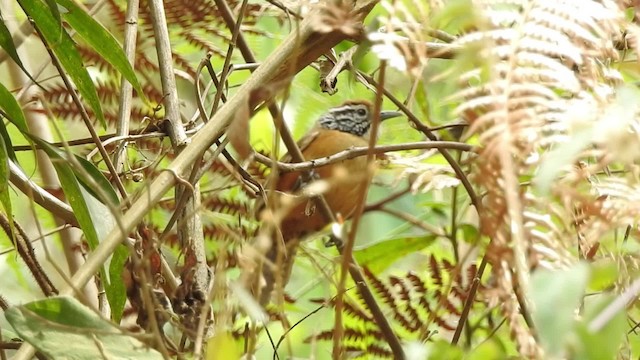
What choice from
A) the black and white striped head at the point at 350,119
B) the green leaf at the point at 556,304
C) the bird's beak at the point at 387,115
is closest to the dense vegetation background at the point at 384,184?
the green leaf at the point at 556,304

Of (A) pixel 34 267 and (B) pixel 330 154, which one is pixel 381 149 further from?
(B) pixel 330 154

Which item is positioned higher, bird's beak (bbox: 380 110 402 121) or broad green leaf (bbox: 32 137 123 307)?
broad green leaf (bbox: 32 137 123 307)

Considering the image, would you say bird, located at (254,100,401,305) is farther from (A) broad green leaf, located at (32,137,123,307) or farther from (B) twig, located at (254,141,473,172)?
(A) broad green leaf, located at (32,137,123,307)

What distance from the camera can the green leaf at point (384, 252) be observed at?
1756 mm

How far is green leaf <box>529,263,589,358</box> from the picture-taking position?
1.89 feet

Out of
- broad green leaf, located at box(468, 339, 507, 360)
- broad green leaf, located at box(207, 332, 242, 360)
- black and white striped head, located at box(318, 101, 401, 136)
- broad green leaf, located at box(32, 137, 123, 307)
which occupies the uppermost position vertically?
broad green leaf, located at box(468, 339, 507, 360)

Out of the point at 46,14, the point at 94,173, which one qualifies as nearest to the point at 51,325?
the point at 94,173

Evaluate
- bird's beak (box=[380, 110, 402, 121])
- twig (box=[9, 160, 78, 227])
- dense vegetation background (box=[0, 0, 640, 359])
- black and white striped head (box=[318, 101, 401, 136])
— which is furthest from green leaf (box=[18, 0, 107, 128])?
black and white striped head (box=[318, 101, 401, 136])

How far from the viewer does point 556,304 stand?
59cm

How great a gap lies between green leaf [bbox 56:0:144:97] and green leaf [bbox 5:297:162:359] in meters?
0.45

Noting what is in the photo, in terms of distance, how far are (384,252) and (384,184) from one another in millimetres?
235

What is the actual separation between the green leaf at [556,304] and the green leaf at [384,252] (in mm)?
1137

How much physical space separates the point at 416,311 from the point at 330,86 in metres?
0.47

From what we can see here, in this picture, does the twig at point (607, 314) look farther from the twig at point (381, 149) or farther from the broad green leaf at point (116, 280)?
the broad green leaf at point (116, 280)
